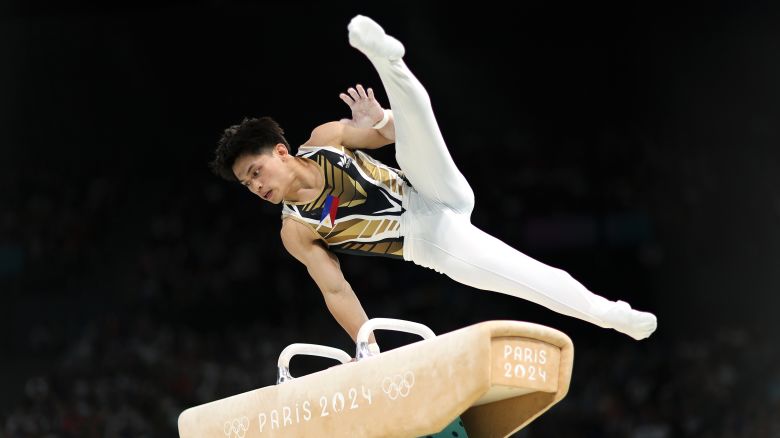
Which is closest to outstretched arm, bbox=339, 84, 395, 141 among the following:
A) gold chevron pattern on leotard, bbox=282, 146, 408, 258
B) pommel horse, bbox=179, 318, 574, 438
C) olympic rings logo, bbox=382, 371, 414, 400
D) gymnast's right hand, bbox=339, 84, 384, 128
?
gymnast's right hand, bbox=339, 84, 384, 128

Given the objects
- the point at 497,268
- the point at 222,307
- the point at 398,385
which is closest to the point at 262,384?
the point at 222,307

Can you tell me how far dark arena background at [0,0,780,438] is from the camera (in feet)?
32.0

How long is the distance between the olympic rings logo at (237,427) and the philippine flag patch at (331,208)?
87cm

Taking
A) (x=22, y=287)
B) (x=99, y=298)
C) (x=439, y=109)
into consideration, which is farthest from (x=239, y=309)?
(x=439, y=109)

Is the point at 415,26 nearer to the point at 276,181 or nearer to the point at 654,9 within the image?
the point at 654,9

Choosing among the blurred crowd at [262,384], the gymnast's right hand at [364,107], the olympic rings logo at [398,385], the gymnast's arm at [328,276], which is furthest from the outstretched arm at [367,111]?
the blurred crowd at [262,384]

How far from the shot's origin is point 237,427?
371 centimetres

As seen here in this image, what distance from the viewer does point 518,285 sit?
3553mm

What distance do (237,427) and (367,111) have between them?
1.36 metres

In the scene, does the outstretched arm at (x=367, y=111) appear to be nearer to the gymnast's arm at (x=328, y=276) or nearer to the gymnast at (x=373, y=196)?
the gymnast at (x=373, y=196)

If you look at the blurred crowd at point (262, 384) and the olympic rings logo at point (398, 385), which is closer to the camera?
the olympic rings logo at point (398, 385)

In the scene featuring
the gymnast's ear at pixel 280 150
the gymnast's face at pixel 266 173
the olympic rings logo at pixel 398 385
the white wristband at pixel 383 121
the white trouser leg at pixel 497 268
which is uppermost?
the white wristband at pixel 383 121

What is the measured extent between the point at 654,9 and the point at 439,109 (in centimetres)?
278

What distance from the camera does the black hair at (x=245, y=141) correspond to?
3.89 m
